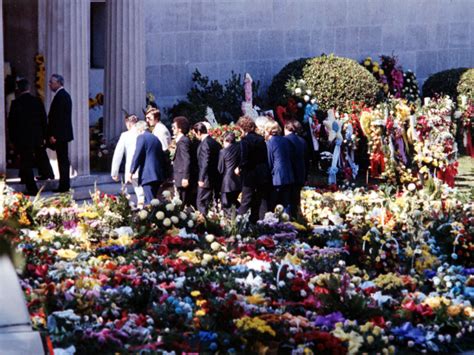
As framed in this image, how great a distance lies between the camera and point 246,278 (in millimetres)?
12305

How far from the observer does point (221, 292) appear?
38.4ft

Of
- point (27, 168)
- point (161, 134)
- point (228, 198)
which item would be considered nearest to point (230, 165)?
point (228, 198)

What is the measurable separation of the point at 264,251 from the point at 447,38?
19129 millimetres

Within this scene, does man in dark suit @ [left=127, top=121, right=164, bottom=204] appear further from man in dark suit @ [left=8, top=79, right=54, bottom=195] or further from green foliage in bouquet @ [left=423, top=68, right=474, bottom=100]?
green foliage in bouquet @ [left=423, top=68, right=474, bottom=100]

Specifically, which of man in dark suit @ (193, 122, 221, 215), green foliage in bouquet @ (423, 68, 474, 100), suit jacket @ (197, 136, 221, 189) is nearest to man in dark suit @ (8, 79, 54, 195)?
man in dark suit @ (193, 122, 221, 215)

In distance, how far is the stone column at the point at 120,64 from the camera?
2108 centimetres

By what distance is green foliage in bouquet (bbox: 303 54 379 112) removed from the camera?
25134 mm

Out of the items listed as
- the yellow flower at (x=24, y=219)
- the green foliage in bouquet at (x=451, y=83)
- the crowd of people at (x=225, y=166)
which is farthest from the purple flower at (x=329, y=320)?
the green foliage in bouquet at (x=451, y=83)

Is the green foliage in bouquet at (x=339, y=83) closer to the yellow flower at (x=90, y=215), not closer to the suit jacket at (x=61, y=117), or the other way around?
the suit jacket at (x=61, y=117)

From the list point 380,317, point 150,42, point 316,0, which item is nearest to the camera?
point 380,317

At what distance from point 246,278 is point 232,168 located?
4.64 m

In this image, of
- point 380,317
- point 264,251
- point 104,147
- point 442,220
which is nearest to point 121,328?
point 380,317

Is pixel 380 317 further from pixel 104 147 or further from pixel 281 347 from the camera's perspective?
pixel 104 147

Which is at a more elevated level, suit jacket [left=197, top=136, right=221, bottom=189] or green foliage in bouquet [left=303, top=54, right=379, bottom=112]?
green foliage in bouquet [left=303, top=54, right=379, bottom=112]
